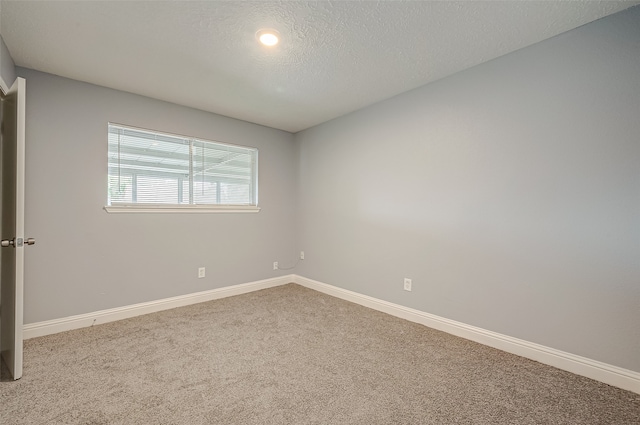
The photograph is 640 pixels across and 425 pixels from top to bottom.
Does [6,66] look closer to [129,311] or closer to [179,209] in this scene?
[179,209]

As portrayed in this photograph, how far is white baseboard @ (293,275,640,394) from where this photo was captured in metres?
1.82

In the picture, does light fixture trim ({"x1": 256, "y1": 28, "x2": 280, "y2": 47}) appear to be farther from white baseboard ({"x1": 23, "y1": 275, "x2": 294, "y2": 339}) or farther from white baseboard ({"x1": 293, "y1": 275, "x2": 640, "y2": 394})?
white baseboard ({"x1": 23, "y1": 275, "x2": 294, "y2": 339})

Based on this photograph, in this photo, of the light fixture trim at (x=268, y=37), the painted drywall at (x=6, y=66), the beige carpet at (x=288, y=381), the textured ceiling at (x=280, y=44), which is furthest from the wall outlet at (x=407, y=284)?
the painted drywall at (x=6, y=66)

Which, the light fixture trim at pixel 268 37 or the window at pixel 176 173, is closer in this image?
the light fixture trim at pixel 268 37

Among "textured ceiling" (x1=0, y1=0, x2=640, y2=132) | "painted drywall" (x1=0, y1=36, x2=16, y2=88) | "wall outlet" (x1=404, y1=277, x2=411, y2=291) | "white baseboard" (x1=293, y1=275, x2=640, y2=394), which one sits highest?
"textured ceiling" (x1=0, y1=0, x2=640, y2=132)

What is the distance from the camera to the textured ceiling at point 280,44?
1.78 metres

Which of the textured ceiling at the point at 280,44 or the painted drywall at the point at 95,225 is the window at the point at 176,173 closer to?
the painted drywall at the point at 95,225

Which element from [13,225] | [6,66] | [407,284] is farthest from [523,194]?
[6,66]

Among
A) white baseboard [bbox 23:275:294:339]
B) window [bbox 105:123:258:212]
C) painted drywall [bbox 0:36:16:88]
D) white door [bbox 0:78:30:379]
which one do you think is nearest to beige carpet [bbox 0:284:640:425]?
white baseboard [bbox 23:275:294:339]

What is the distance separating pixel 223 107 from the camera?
3434mm

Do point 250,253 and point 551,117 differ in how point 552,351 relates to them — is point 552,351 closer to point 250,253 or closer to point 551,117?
point 551,117

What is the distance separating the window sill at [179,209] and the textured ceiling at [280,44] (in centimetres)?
124

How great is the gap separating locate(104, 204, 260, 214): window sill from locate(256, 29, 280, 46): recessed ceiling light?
7.08 ft

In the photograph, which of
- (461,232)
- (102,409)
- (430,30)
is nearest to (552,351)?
(461,232)
